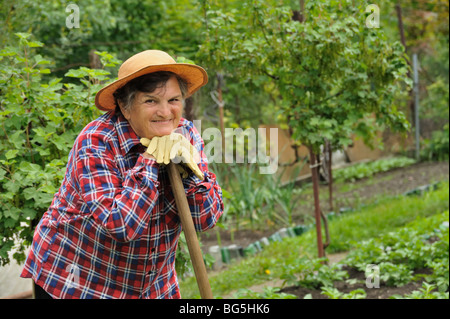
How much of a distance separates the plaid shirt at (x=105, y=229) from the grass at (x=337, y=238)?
2623 millimetres

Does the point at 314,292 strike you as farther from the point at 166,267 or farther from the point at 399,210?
the point at 399,210

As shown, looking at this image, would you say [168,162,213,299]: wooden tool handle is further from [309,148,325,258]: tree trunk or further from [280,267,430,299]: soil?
[309,148,325,258]: tree trunk

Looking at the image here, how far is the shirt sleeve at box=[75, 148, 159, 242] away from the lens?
6.35 ft

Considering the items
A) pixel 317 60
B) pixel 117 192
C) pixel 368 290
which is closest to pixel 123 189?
pixel 117 192

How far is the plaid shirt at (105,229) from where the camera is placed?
2.04 m

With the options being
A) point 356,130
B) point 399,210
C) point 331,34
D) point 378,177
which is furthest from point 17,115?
point 378,177

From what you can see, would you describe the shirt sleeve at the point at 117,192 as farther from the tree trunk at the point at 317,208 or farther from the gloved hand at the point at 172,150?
the tree trunk at the point at 317,208

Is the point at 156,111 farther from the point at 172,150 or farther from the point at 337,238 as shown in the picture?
the point at 337,238

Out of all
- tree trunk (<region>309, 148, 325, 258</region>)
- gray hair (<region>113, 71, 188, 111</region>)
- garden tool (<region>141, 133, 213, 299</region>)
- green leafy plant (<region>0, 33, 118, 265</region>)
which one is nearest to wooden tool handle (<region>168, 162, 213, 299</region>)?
garden tool (<region>141, 133, 213, 299</region>)

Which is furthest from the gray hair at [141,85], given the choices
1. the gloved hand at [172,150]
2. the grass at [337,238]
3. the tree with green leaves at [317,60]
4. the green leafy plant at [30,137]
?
the grass at [337,238]

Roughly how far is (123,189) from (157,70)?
0.47 m
